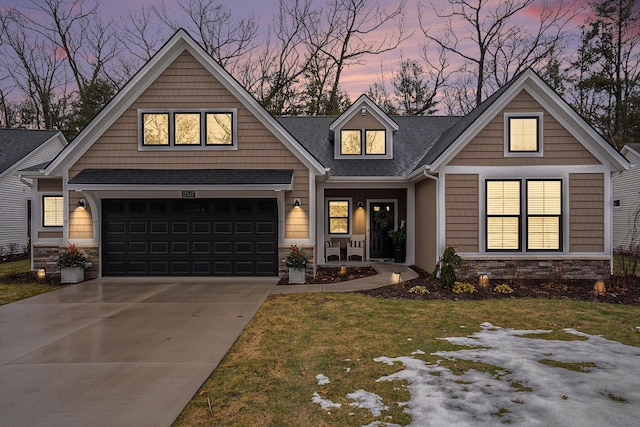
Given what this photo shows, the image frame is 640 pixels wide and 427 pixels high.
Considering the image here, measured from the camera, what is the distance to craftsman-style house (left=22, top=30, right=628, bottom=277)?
35.0ft

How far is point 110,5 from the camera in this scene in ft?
83.5

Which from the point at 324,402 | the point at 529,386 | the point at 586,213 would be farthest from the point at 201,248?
the point at 586,213

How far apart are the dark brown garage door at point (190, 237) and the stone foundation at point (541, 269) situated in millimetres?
6221

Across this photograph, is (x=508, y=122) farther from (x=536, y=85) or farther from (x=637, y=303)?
(x=637, y=303)

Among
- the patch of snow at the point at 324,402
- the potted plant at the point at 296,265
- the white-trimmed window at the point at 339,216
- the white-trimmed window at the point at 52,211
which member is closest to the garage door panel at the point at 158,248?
the white-trimmed window at the point at 52,211

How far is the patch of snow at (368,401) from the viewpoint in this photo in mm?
3722

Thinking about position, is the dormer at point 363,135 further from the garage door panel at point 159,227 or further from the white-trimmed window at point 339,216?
the garage door panel at point 159,227

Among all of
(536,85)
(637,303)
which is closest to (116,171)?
(536,85)

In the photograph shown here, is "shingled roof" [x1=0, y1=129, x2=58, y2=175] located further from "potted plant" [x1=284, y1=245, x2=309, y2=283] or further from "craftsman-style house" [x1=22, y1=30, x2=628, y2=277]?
"potted plant" [x1=284, y1=245, x2=309, y2=283]

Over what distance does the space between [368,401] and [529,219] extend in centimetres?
911

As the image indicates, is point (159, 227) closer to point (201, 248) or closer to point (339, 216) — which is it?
point (201, 248)

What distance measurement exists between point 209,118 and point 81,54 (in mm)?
23135

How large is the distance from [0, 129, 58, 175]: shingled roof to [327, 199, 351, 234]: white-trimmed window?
16.1 metres

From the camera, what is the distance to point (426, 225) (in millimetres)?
12195
